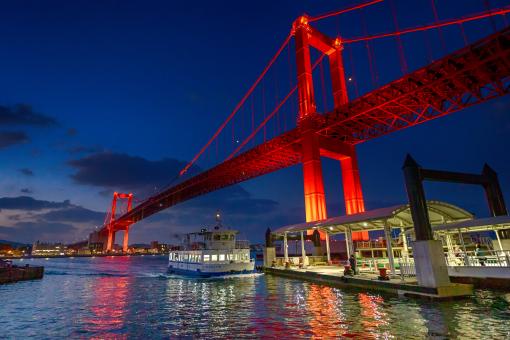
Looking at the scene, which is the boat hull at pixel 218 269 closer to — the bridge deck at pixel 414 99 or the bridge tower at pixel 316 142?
the bridge tower at pixel 316 142

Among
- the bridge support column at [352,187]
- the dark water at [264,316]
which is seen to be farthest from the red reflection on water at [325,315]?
the bridge support column at [352,187]

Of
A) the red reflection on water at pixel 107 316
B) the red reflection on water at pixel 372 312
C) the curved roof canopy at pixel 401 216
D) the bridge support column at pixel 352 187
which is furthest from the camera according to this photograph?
the bridge support column at pixel 352 187

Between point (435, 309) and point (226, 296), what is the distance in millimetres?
10603

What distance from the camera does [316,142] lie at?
39969mm

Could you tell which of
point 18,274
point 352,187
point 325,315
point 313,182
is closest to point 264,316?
point 325,315

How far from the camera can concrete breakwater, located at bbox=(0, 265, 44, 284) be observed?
27688 millimetres

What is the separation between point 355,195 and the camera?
42.2 m

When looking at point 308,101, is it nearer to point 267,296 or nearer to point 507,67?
point 507,67

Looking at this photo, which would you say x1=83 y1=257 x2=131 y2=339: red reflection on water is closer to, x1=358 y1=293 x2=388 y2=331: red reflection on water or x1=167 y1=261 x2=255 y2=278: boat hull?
x1=358 y1=293 x2=388 y2=331: red reflection on water

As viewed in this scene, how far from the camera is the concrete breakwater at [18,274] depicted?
27.7 meters

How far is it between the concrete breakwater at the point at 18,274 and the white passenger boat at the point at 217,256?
1450 centimetres

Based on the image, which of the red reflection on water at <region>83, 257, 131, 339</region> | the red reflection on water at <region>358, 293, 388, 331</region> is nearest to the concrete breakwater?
the red reflection on water at <region>83, 257, 131, 339</region>

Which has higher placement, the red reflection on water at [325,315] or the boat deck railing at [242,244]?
the boat deck railing at [242,244]

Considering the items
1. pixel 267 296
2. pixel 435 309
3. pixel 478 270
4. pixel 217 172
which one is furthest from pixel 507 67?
pixel 217 172
